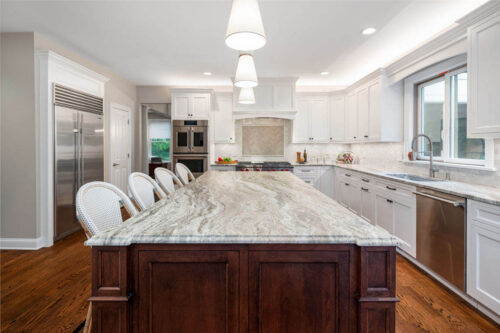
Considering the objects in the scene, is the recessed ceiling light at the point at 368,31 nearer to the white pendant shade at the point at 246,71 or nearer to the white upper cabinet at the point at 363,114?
the white upper cabinet at the point at 363,114

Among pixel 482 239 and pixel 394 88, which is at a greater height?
pixel 394 88

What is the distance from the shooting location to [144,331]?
39.4 inches

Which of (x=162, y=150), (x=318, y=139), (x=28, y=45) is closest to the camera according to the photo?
(x=28, y=45)

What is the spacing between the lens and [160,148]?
9852 mm

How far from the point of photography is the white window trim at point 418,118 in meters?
2.58

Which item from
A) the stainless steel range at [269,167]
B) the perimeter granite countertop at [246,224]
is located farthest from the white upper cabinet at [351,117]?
the perimeter granite countertop at [246,224]

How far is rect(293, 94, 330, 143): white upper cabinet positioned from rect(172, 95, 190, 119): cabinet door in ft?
7.60

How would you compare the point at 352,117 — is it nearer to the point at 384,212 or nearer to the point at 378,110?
the point at 378,110

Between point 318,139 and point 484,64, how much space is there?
12.1ft

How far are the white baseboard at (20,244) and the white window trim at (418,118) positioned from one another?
5.02m

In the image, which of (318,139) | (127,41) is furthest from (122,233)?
(318,139)

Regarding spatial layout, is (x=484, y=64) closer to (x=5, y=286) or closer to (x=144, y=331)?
(x=144, y=331)

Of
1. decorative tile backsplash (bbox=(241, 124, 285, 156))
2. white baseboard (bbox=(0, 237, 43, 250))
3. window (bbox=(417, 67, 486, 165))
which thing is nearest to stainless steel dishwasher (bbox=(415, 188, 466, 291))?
window (bbox=(417, 67, 486, 165))

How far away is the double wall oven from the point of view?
564 cm
